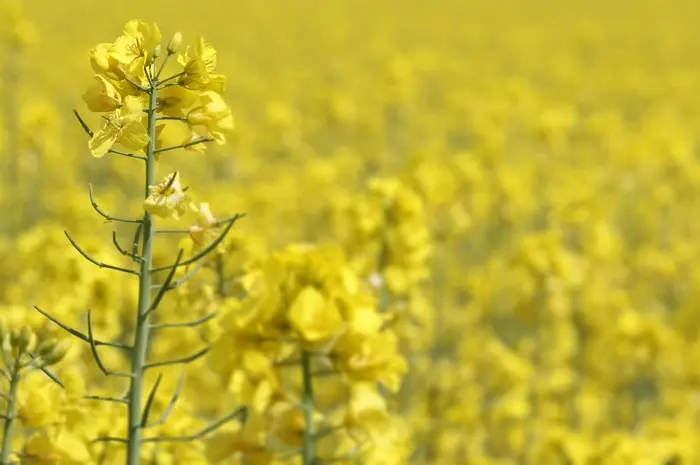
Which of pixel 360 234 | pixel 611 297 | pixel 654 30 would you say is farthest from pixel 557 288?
pixel 654 30

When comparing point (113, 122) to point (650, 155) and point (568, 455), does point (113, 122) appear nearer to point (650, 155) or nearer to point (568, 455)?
point (568, 455)

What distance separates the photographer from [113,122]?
139 cm

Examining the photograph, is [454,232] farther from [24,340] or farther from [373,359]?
[24,340]

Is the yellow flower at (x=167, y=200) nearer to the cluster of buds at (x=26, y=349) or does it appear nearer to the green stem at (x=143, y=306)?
the green stem at (x=143, y=306)

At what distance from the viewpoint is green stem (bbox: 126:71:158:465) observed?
142 centimetres

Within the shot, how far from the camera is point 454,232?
6.61 m

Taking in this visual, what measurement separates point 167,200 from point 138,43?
24cm

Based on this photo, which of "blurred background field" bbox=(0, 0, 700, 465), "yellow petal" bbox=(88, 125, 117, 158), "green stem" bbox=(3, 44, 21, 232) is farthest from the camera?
"green stem" bbox=(3, 44, 21, 232)

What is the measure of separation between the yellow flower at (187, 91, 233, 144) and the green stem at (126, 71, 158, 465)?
68 millimetres

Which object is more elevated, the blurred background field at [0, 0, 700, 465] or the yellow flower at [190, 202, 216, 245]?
the blurred background field at [0, 0, 700, 465]

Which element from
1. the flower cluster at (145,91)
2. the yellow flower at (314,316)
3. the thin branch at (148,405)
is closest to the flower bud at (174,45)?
the flower cluster at (145,91)

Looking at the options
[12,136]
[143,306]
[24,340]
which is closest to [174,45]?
[143,306]

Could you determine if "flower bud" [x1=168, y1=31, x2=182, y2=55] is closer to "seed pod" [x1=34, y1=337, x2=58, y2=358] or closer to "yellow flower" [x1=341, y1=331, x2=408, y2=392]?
"seed pod" [x1=34, y1=337, x2=58, y2=358]

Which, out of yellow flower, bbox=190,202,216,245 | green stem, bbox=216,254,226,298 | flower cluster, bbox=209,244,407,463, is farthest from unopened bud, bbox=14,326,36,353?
green stem, bbox=216,254,226,298
